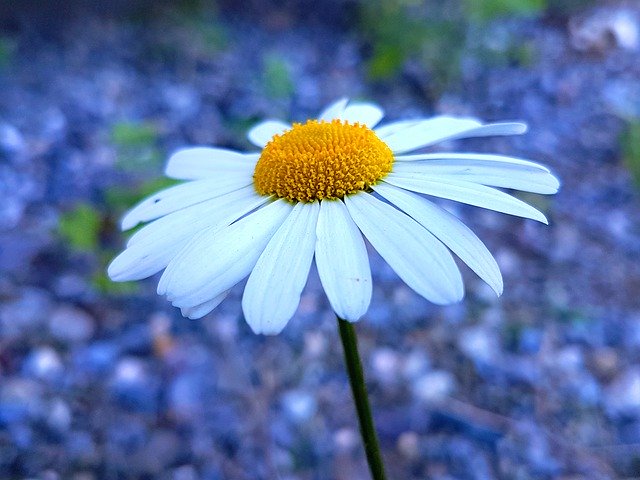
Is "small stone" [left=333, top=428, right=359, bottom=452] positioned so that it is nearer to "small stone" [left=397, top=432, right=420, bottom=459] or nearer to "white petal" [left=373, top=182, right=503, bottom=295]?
"small stone" [left=397, top=432, right=420, bottom=459]

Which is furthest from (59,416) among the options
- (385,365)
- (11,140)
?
(11,140)

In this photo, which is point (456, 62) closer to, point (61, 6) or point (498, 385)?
point (498, 385)

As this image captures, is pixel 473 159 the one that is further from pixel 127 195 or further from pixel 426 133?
pixel 127 195

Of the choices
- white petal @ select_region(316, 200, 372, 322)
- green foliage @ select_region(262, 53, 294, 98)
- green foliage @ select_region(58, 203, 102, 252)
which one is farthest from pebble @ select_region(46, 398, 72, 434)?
green foliage @ select_region(262, 53, 294, 98)

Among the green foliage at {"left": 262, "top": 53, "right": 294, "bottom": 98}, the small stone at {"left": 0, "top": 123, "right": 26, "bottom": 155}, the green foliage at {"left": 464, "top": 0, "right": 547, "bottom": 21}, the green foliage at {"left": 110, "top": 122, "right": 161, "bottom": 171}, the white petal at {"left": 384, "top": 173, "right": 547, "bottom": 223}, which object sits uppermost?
the green foliage at {"left": 464, "top": 0, "right": 547, "bottom": 21}

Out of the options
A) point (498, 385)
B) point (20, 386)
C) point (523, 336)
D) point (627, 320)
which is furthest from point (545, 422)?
point (20, 386)

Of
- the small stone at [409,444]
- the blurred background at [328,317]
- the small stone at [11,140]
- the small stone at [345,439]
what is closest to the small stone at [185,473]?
the blurred background at [328,317]
